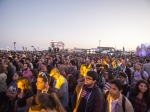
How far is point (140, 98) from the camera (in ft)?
12.6

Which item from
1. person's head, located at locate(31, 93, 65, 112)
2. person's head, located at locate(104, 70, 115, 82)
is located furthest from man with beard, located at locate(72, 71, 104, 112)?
person's head, located at locate(104, 70, 115, 82)

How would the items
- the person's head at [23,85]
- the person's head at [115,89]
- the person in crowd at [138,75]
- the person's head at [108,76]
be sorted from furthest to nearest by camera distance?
1. the person in crowd at [138,75]
2. the person's head at [108,76]
3. the person's head at [23,85]
4. the person's head at [115,89]

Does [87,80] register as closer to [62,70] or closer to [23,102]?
[23,102]

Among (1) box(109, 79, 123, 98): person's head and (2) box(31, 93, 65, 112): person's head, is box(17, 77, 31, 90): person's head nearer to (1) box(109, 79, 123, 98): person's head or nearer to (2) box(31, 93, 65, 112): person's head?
(2) box(31, 93, 65, 112): person's head

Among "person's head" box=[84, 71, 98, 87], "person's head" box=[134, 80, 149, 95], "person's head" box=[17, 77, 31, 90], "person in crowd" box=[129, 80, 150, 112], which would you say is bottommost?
"person in crowd" box=[129, 80, 150, 112]

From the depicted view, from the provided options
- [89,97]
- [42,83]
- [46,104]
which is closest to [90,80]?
[89,97]

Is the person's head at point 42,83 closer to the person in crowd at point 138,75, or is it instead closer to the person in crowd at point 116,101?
the person in crowd at point 116,101

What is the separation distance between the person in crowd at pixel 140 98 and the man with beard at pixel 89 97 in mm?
1233

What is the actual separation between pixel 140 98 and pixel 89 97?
→ 1.58 meters

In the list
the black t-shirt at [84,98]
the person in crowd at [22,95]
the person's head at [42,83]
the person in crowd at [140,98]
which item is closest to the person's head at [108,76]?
the person in crowd at [140,98]

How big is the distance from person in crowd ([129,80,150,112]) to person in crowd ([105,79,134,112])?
845mm

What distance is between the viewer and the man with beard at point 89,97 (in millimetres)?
3136

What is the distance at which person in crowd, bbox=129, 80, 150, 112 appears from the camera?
370cm

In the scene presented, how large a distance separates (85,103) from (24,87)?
1726mm
